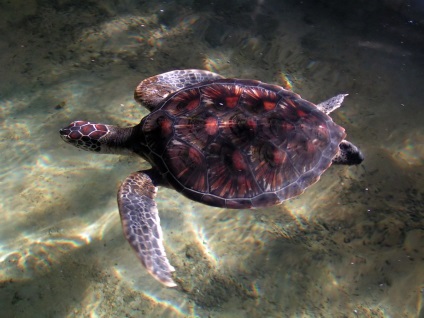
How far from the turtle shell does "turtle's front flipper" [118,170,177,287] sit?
24cm

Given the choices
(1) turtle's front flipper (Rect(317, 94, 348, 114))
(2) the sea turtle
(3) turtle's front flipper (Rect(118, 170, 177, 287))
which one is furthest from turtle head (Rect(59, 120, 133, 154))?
(1) turtle's front flipper (Rect(317, 94, 348, 114))

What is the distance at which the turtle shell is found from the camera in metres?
2.72

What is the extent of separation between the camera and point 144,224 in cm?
273

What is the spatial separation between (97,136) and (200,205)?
1.14 meters

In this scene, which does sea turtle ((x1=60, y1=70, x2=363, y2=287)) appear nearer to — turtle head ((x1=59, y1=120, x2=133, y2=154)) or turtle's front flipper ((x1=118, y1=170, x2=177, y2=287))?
turtle's front flipper ((x1=118, y1=170, x2=177, y2=287))

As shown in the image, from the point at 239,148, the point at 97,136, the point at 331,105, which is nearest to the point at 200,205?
the point at 239,148

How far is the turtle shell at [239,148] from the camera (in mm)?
2719

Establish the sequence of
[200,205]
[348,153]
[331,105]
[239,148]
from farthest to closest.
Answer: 1. [331,105]
2. [200,205]
3. [348,153]
4. [239,148]

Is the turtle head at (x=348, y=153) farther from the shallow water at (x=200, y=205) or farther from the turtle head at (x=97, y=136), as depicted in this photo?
the turtle head at (x=97, y=136)

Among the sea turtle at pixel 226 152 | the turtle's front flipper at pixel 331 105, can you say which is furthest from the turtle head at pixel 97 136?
the turtle's front flipper at pixel 331 105

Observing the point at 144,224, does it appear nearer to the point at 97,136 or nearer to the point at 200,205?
the point at 200,205

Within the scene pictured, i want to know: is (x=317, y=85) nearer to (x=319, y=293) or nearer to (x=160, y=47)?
(x=160, y=47)

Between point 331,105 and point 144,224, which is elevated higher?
point 331,105

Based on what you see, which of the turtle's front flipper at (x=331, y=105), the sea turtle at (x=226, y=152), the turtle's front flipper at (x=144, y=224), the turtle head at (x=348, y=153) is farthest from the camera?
the turtle's front flipper at (x=331, y=105)
